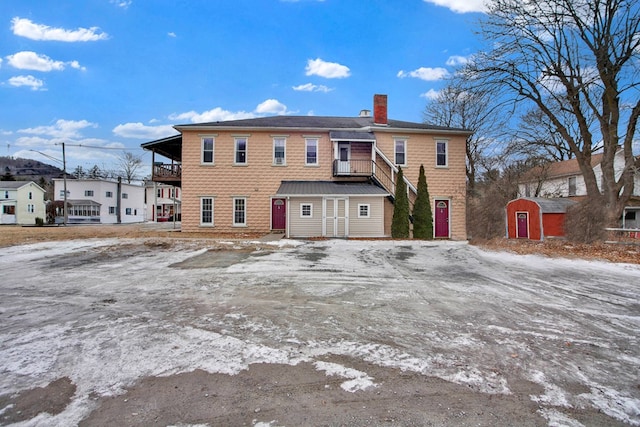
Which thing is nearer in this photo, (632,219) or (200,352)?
(200,352)

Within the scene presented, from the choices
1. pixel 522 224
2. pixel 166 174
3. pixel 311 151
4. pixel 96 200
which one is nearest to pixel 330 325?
pixel 311 151

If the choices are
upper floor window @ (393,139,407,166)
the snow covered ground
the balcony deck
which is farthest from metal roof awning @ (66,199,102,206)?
upper floor window @ (393,139,407,166)

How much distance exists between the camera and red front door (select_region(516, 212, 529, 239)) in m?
23.5

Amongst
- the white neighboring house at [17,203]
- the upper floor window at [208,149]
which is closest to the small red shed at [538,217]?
the upper floor window at [208,149]

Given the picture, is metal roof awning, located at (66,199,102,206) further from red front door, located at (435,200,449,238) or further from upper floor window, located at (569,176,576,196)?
upper floor window, located at (569,176,576,196)

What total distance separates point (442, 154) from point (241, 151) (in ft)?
39.5

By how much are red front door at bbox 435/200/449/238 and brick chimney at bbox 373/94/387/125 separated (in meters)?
6.13

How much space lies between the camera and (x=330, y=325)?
14.5ft

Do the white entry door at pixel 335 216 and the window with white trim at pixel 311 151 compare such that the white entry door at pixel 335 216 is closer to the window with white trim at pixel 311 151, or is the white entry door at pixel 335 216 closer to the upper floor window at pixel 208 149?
the window with white trim at pixel 311 151

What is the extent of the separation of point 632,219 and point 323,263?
31510 millimetres

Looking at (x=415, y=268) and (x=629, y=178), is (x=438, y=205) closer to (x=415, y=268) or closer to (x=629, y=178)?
(x=629, y=178)

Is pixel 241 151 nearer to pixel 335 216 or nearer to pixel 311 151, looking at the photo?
pixel 311 151

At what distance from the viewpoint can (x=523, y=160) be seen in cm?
2620

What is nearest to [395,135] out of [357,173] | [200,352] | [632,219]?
[357,173]
